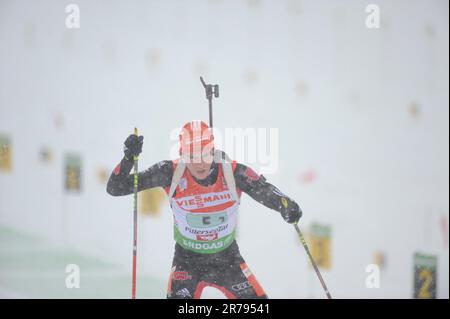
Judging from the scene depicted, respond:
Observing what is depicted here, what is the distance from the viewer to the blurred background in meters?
7.22

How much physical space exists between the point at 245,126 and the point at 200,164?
5040 mm

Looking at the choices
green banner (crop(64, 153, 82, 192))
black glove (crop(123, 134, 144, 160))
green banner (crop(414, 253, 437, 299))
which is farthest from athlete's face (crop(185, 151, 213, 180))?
green banner (crop(64, 153, 82, 192))

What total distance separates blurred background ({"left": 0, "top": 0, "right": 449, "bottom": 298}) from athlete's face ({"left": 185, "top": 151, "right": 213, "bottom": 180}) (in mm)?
2439

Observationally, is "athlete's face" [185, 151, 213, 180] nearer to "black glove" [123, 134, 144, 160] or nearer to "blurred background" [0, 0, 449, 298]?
"black glove" [123, 134, 144, 160]

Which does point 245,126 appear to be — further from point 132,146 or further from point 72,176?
point 132,146

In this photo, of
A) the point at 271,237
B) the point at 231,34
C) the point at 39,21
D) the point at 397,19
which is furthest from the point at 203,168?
the point at 39,21

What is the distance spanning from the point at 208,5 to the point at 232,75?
1.07 meters

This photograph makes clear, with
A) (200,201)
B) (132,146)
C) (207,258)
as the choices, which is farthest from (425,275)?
(132,146)

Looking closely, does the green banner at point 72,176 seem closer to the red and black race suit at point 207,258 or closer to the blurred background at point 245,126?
the blurred background at point 245,126

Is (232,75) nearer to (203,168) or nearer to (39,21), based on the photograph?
(39,21)

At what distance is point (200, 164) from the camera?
3572 mm

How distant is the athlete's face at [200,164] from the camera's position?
3.55m

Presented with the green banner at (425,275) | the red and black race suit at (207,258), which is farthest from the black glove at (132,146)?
the green banner at (425,275)

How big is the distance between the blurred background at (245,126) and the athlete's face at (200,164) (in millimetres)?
2439
